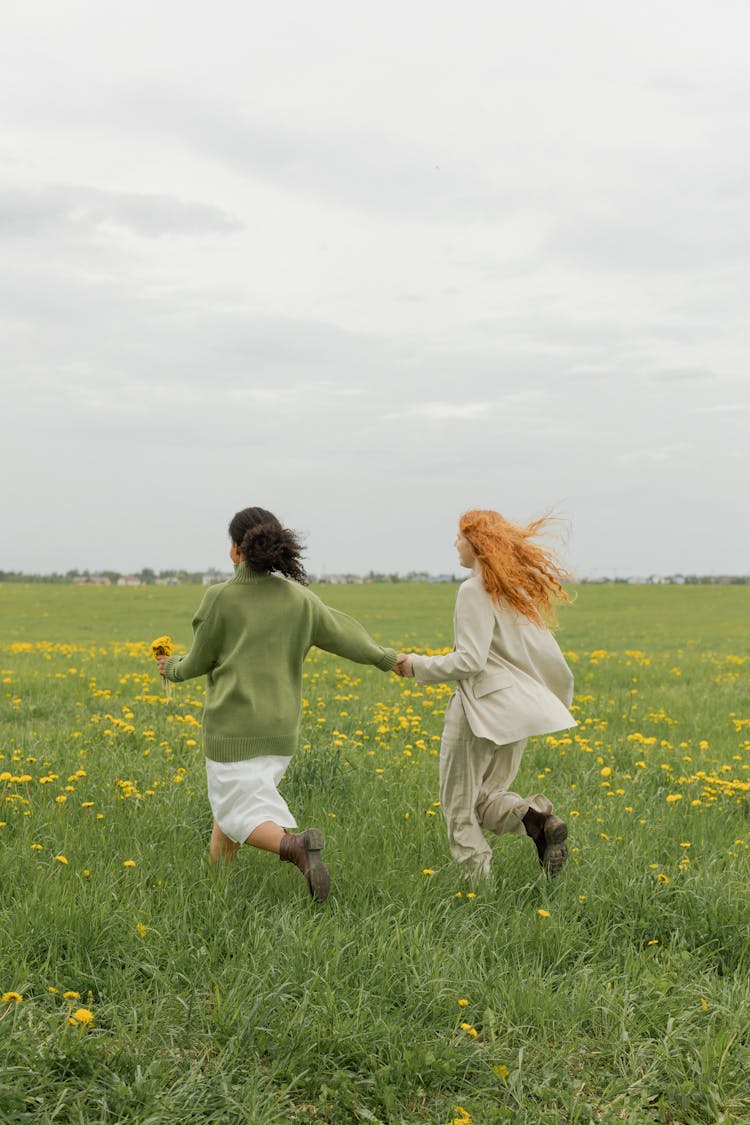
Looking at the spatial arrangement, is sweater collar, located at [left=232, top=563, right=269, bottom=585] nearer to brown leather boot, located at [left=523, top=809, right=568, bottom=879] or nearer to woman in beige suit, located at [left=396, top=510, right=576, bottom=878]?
woman in beige suit, located at [left=396, top=510, right=576, bottom=878]

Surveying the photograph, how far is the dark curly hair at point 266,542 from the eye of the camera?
16.9 ft

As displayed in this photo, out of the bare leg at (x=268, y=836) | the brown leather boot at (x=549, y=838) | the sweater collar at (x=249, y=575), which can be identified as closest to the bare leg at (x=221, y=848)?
the bare leg at (x=268, y=836)

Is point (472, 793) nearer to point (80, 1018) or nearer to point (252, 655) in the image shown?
point (252, 655)

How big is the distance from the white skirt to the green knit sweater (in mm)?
63

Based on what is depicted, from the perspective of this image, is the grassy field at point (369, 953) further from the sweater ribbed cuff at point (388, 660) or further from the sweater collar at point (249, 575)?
the sweater collar at point (249, 575)

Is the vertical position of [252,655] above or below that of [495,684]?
above

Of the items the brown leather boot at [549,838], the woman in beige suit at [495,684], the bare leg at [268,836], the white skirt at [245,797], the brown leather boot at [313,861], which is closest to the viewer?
the brown leather boot at [313,861]

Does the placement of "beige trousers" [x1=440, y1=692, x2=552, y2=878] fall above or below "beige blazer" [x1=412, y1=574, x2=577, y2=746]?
below

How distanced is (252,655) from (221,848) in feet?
3.66

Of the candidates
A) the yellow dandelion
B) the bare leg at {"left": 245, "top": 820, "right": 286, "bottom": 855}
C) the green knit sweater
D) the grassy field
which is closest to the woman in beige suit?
the grassy field

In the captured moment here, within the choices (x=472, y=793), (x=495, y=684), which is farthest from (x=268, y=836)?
(x=495, y=684)

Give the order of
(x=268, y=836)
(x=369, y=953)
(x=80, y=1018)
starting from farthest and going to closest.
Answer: (x=268, y=836), (x=369, y=953), (x=80, y=1018)

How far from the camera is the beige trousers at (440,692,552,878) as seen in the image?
17.8ft

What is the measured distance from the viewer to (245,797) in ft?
16.9
